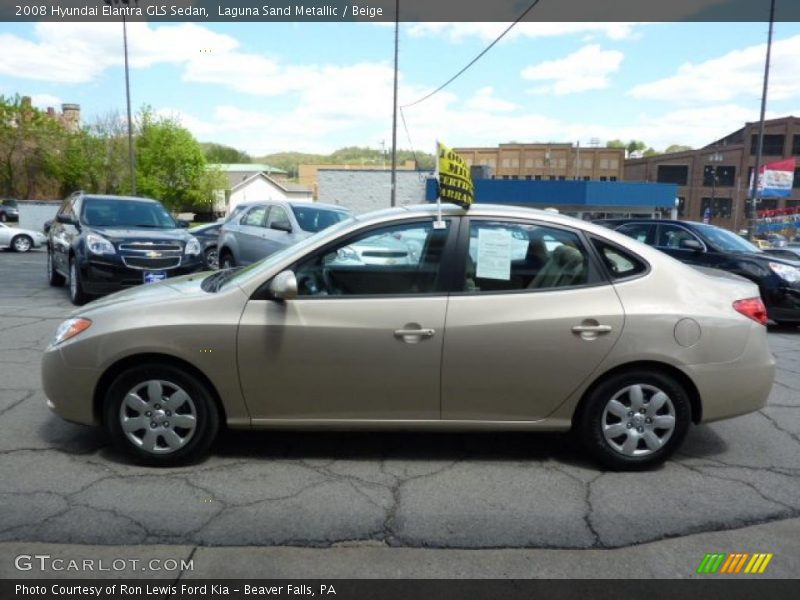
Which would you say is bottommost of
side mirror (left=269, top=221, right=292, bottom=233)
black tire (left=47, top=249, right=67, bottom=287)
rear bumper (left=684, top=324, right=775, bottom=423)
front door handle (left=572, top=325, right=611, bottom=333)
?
black tire (left=47, top=249, right=67, bottom=287)

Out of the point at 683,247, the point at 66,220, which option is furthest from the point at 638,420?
the point at 66,220

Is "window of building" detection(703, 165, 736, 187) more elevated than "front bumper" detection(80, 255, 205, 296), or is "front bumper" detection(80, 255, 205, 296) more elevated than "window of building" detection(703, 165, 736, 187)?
"window of building" detection(703, 165, 736, 187)

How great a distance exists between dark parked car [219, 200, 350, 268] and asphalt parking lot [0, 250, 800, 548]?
18.9 feet

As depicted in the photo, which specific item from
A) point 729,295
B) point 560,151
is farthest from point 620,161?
point 729,295

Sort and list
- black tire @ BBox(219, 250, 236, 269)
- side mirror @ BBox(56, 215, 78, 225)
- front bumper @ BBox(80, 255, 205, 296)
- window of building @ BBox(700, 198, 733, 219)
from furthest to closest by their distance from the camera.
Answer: window of building @ BBox(700, 198, 733, 219) < black tire @ BBox(219, 250, 236, 269) < side mirror @ BBox(56, 215, 78, 225) < front bumper @ BBox(80, 255, 205, 296)

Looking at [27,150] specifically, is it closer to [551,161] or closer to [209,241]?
[209,241]

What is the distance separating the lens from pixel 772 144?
230ft

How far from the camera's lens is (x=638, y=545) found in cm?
308

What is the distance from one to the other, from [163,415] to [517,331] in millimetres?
2170

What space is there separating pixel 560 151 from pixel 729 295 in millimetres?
83246

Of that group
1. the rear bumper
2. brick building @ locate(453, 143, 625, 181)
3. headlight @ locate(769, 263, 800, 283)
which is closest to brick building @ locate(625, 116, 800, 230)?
brick building @ locate(453, 143, 625, 181)

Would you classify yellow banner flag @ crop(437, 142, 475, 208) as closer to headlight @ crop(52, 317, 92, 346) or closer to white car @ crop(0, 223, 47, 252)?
headlight @ crop(52, 317, 92, 346)

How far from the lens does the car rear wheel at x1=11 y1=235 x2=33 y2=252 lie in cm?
2245

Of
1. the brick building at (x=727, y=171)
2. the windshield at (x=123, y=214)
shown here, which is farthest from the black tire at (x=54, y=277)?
the brick building at (x=727, y=171)
